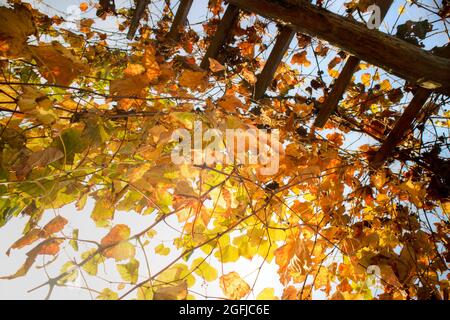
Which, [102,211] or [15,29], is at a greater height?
[15,29]

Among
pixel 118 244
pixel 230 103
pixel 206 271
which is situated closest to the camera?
pixel 118 244

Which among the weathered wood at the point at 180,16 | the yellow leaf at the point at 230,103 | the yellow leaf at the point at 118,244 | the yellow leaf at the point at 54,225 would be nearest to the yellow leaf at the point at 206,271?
the yellow leaf at the point at 118,244

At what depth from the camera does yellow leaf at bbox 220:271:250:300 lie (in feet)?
3.58

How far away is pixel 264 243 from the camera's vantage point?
4.57 ft

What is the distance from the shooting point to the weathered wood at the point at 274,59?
1.47 m

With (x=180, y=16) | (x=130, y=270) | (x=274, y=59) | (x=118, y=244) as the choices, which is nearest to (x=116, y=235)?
(x=118, y=244)

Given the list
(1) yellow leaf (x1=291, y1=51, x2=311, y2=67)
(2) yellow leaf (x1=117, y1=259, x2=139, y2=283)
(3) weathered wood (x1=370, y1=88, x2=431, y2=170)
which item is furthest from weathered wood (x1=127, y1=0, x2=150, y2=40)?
(3) weathered wood (x1=370, y1=88, x2=431, y2=170)

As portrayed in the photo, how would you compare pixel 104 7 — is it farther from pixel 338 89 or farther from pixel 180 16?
pixel 338 89

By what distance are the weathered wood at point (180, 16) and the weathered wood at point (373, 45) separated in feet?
2.37

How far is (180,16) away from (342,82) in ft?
3.67

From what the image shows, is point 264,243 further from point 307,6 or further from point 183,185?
point 307,6

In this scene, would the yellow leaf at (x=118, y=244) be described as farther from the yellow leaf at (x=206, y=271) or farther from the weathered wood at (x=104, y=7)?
the weathered wood at (x=104, y=7)

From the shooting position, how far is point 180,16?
1.75 metres
